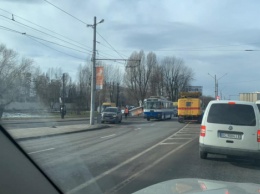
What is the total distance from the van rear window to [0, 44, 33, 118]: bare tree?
5.68 metres

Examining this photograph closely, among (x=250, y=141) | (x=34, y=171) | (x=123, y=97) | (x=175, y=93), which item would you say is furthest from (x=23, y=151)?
(x=175, y=93)

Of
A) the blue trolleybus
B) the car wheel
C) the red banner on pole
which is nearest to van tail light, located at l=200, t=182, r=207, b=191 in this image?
the car wheel

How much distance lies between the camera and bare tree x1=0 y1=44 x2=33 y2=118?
187 inches

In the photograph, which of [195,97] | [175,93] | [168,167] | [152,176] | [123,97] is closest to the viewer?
[152,176]

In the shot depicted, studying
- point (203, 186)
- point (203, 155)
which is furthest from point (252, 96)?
point (203, 186)

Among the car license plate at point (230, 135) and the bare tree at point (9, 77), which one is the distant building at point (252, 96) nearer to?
the car license plate at point (230, 135)

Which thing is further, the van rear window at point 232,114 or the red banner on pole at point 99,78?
the red banner on pole at point 99,78

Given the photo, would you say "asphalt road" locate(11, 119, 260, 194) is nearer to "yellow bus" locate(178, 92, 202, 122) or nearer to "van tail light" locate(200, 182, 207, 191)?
"van tail light" locate(200, 182, 207, 191)

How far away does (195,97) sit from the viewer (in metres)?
42.1

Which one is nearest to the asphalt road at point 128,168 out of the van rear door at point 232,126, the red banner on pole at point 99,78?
the van rear door at point 232,126

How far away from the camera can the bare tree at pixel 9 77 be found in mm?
4739

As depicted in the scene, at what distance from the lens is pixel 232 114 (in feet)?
36.0

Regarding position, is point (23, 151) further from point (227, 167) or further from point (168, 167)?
point (227, 167)

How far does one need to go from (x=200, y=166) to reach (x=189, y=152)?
3195 mm
